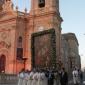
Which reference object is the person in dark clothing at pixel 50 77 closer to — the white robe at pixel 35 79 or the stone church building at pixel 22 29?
the white robe at pixel 35 79

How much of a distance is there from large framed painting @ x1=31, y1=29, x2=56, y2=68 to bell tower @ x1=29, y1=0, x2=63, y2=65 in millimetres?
12914

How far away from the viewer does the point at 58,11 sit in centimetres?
5006

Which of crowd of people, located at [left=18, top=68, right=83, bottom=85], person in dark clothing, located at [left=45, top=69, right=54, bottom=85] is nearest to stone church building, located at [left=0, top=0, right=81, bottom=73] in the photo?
crowd of people, located at [left=18, top=68, right=83, bottom=85]

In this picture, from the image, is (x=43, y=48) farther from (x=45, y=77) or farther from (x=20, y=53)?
(x=20, y=53)

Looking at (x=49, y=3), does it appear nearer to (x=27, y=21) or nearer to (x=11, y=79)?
(x=27, y=21)

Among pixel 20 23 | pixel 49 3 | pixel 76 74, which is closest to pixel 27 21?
pixel 20 23

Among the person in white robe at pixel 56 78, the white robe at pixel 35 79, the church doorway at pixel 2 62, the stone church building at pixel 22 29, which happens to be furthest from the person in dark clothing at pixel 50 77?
the church doorway at pixel 2 62

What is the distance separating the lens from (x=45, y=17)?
160 ft

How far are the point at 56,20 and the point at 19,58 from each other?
8.25 m

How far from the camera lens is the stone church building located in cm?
4806

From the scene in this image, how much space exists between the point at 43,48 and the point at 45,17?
15375 millimetres

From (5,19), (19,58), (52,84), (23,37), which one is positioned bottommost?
(52,84)

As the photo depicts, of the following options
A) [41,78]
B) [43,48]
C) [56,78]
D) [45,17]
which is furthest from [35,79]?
[45,17]

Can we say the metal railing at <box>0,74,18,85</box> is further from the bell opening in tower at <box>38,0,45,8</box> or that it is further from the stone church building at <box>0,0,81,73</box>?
the bell opening in tower at <box>38,0,45,8</box>
